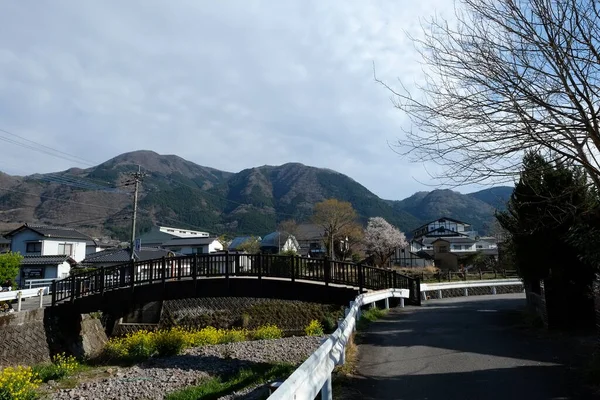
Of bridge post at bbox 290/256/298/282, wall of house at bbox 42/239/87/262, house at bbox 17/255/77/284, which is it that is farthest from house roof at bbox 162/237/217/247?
bridge post at bbox 290/256/298/282

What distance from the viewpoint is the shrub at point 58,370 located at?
43.2 ft

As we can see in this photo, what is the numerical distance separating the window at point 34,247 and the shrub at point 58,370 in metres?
33.7

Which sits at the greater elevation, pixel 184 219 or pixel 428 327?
pixel 184 219

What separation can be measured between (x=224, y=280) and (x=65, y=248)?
126 ft

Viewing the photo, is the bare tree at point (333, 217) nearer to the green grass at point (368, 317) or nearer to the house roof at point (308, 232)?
the house roof at point (308, 232)

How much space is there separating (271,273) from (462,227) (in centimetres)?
8379

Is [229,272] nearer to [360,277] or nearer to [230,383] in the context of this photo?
[360,277]

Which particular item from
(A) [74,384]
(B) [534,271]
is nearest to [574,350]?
(B) [534,271]

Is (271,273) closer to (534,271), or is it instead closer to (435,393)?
(534,271)

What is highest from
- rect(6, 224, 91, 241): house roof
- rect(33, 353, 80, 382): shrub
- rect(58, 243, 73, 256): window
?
rect(6, 224, 91, 241): house roof

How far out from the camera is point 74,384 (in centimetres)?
1204

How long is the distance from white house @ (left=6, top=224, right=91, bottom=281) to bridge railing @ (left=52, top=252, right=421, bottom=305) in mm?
25372

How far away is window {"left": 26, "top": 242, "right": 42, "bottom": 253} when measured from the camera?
44719mm

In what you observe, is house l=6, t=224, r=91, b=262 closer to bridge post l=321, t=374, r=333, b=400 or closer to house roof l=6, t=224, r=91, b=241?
house roof l=6, t=224, r=91, b=241
